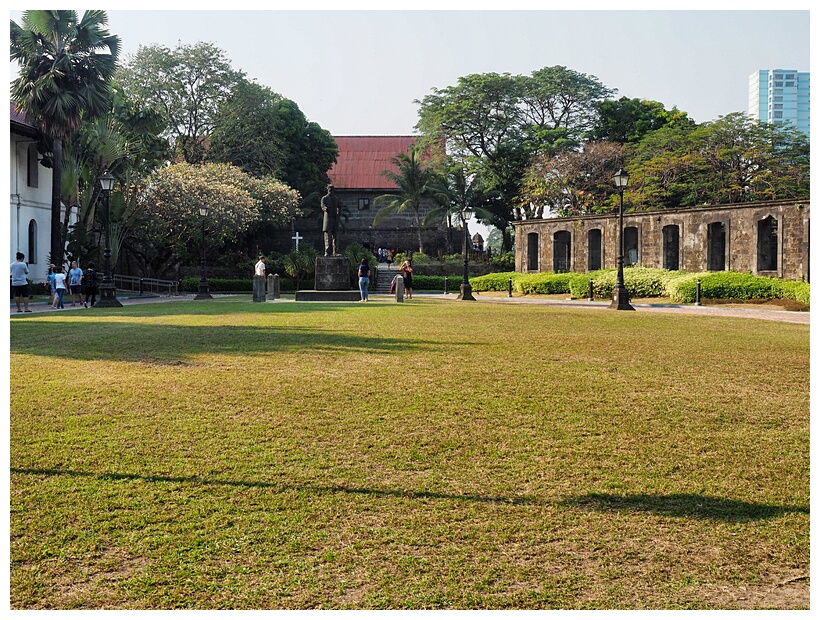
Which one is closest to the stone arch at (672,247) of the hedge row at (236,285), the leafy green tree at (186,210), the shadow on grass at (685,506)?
the hedge row at (236,285)

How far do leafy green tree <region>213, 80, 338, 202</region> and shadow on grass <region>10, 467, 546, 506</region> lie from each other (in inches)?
1824

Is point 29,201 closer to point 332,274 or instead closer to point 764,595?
point 332,274

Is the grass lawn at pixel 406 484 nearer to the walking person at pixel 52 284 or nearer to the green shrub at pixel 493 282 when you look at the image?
the walking person at pixel 52 284

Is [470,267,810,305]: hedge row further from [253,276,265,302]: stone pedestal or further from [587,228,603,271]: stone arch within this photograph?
[253,276,265,302]: stone pedestal

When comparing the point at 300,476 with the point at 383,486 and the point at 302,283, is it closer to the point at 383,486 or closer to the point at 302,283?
the point at 383,486

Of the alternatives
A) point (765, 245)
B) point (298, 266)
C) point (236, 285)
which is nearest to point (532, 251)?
point (298, 266)

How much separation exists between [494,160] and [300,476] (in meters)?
49.4

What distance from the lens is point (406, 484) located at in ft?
15.7

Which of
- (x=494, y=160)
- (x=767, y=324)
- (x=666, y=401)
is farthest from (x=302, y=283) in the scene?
(x=666, y=401)

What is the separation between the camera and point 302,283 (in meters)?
43.9

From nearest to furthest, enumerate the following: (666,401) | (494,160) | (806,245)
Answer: (666,401)
(806,245)
(494,160)

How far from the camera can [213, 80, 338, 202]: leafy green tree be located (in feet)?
163

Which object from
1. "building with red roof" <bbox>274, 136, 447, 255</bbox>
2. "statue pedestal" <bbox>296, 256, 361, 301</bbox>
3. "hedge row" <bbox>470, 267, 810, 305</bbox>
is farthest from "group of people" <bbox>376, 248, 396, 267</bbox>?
"statue pedestal" <bbox>296, 256, 361, 301</bbox>

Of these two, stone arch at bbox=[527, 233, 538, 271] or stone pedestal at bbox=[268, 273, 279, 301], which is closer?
stone pedestal at bbox=[268, 273, 279, 301]
